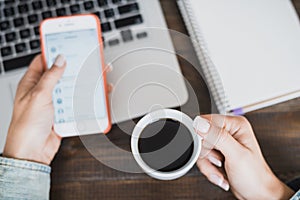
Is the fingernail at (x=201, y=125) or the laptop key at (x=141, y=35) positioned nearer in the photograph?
the fingernail at (x=201, y=125)

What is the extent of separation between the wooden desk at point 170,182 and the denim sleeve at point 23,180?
0.10 feet

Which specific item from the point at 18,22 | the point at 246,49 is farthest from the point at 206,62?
the point at 18,22

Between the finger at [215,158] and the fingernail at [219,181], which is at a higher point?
the finger at [215,158]

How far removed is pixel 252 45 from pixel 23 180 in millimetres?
351

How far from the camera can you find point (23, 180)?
0.58m

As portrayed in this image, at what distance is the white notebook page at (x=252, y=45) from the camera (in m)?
0.62

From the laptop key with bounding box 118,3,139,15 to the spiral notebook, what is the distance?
7 cm

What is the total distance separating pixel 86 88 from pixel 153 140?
0.44 feet

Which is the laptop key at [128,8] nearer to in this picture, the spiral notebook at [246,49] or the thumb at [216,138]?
the spiral notebook at [246,49]

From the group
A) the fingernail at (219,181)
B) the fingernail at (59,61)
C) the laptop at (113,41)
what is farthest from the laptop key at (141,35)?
the fingernail at (219,181)

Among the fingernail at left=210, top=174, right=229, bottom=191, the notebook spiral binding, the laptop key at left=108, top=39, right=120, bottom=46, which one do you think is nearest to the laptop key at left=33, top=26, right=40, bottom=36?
the laptop key at left=108, top=39, right=120, bottom=46

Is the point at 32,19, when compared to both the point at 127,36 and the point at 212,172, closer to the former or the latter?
the point at 127,36

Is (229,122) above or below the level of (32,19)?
below

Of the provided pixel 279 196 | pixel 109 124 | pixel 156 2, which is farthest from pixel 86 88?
pixel 279 196
